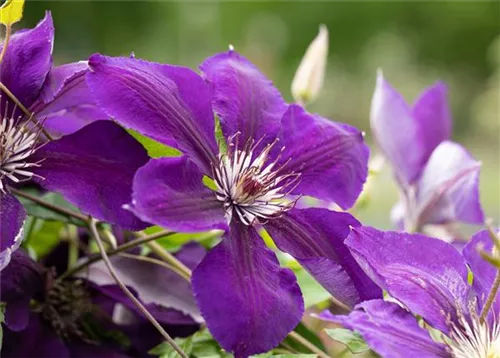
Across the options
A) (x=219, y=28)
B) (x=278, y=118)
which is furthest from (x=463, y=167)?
(x=219, y=28)

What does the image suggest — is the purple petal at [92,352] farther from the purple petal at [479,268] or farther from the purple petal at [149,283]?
the purple petal at [479,268]

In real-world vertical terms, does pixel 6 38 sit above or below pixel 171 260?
above

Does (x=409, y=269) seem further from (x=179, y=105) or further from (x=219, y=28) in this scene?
(x=219, y=28)

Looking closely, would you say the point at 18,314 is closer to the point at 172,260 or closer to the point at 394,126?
the point at 172,260

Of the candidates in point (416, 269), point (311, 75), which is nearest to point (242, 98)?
point (416, 269)

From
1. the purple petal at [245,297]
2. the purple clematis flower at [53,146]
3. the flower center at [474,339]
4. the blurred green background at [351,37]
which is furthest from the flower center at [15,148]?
the blurred green background at [351,37]

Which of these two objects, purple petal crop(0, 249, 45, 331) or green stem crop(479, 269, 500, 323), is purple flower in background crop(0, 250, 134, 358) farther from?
green stem crop(479, 269, 500, 323)

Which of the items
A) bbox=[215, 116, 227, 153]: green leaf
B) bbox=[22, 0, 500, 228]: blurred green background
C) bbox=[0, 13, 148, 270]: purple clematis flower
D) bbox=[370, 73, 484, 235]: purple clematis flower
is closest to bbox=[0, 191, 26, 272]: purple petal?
bbox=[0, 13, 148, 270]: purple clematis flower
